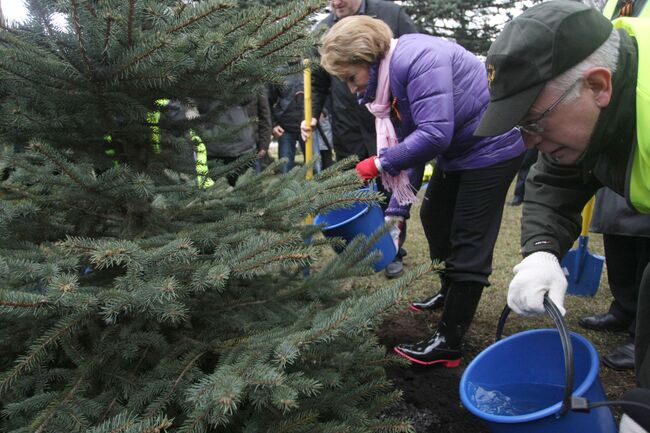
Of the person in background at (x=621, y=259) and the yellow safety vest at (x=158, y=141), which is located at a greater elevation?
the yellow safety vest at (x=158, y=141)

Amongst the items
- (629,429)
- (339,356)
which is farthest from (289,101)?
(629,429)

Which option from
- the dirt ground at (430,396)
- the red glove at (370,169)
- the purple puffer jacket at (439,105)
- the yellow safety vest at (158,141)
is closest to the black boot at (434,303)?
the dirt ground at (430,396)

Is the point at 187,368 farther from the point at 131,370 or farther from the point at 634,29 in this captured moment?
the point at 634,29

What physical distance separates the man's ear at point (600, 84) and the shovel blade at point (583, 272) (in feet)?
8.17

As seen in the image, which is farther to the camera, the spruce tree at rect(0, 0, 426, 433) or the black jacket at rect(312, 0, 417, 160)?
the black jacket at rect(312, 0, 417, 160)

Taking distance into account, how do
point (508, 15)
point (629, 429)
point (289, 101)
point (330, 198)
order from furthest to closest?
point (508, 15), point (289, 101), point (330, 198), point (629, 429)

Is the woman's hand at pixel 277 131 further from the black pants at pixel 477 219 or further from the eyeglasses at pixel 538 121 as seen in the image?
the eyeglasses at pixel 538 121

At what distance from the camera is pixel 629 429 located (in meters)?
1.17

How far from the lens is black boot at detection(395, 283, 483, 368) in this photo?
2.53 m

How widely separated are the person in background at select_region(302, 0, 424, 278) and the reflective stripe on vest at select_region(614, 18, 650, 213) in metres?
2.24

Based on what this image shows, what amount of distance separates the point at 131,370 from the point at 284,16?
1.18 metres

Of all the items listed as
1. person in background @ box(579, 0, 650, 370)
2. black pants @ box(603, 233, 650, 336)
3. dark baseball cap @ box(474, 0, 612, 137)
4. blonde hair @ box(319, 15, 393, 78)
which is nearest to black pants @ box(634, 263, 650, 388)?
dark baseball cap @ box(474, 0, 612, 137)

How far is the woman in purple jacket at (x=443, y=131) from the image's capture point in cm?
227

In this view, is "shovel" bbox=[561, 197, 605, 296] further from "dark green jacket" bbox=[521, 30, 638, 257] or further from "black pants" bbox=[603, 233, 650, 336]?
"dark green jacket" bbox=[521, 30, 638, 257]
